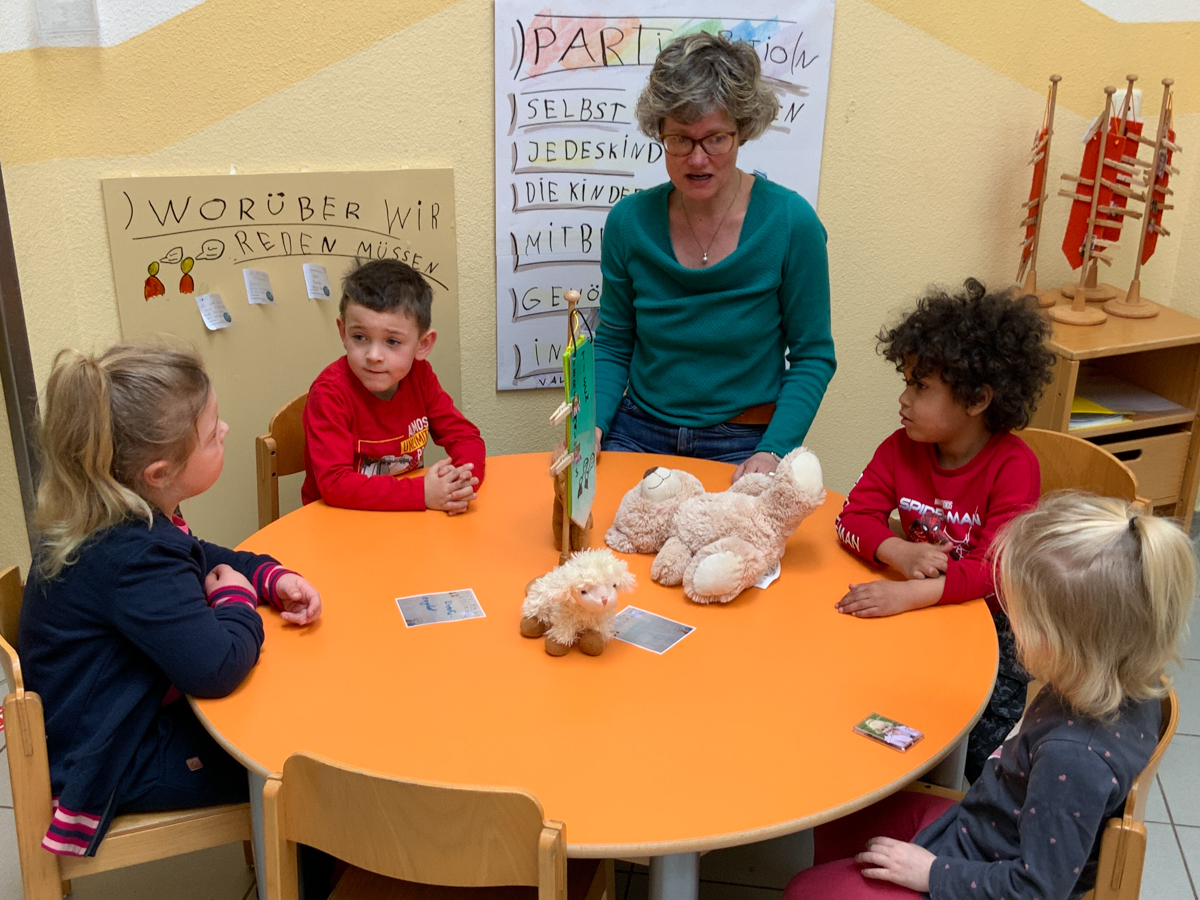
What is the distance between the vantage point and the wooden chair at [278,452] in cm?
235

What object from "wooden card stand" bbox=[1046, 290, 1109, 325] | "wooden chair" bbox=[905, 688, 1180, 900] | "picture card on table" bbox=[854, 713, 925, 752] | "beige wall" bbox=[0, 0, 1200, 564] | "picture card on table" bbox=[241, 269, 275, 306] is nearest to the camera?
"wooden chair" bbox=[905, 688, 1180, 900]

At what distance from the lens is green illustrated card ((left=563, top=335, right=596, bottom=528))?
1588mm

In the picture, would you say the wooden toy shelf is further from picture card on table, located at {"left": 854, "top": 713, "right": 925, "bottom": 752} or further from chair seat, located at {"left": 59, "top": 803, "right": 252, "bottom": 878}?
chair seat, located at {"left": 59, "top": 803, "right": 252, "bottom": 878}

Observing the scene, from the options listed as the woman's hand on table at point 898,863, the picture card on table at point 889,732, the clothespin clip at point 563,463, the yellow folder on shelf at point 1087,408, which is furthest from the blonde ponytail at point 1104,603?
the yellow folder on shelf at point 1087,408

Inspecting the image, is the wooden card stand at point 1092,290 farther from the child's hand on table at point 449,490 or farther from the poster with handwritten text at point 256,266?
the child's hand on table at point 449,490

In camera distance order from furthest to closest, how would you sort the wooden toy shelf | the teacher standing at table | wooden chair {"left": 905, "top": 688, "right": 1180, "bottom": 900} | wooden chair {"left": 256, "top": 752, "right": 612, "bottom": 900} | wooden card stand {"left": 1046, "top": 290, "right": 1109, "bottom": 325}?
wooden card stand {"left": 1046, "top": 290, "right": 1109, "bottom": 325}
the wooden toy shelf
the teacher standing at table
wooden chair {"left": 905, "top": 688, "right": 1180, "bottom": 900}
wooden chair {"left": 256, "top": 752, "right": 612, "bottom": 900}

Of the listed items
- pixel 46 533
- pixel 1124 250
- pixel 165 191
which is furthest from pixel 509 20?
pixel 1124 250

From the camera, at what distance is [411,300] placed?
222 cm

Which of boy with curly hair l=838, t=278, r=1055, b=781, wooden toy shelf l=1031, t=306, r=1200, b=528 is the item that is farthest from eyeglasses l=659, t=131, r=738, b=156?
wooden toy shelf l=1031, t=306, r=1200, b=528

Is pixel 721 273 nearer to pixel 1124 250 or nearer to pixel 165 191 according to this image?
pixel 165 191

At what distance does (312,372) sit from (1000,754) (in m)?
2.08

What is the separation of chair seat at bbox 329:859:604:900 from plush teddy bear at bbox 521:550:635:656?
30 centimetres

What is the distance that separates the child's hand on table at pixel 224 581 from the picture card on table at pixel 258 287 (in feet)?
4.19

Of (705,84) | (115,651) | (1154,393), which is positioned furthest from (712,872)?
(1154,393)
